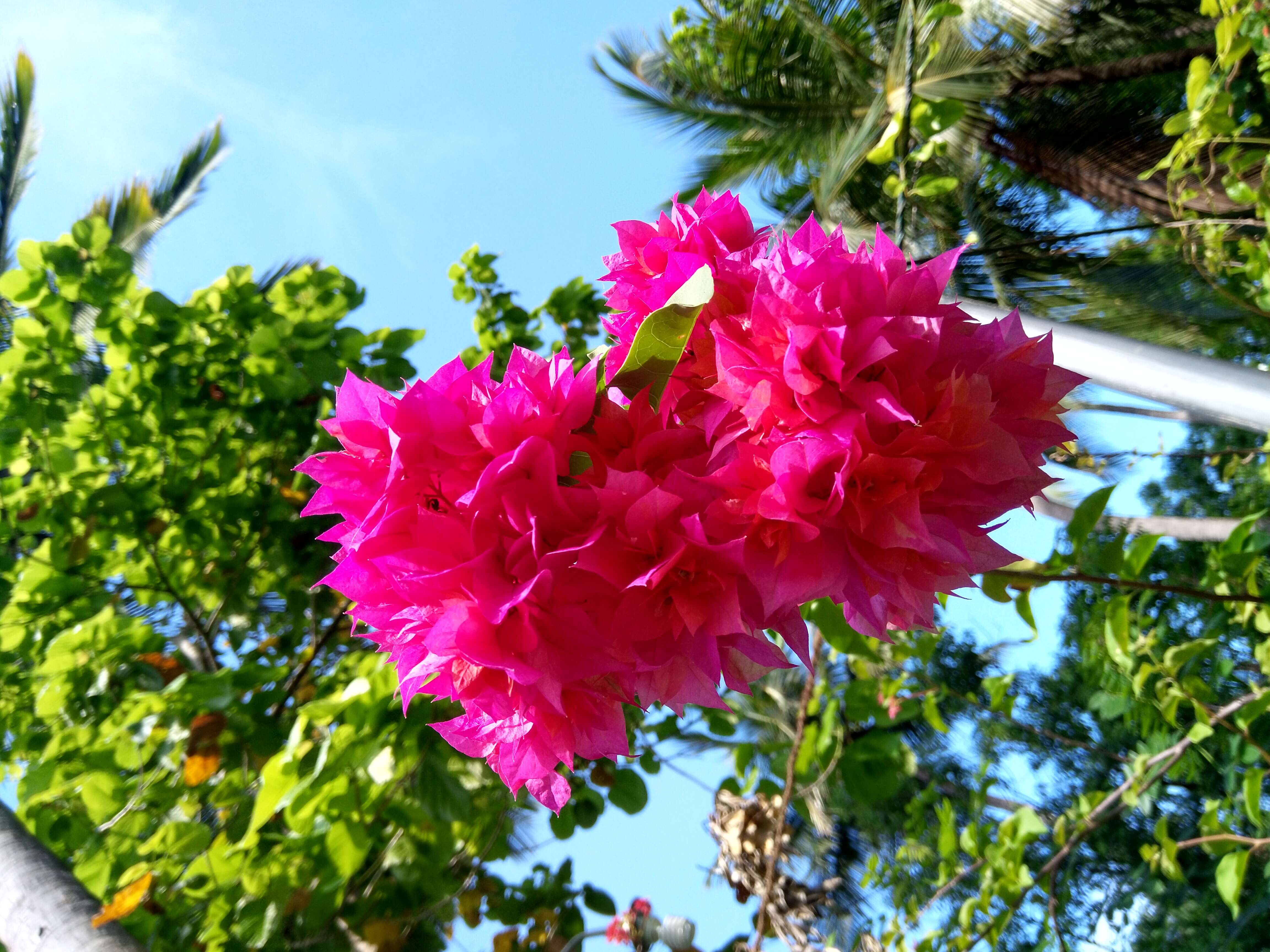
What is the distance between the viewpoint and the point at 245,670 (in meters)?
1.32

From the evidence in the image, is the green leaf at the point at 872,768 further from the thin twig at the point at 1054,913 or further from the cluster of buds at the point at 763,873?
the thin twig at the point at 1054,913

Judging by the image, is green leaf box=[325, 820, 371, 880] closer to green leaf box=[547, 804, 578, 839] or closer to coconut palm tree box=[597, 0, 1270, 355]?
green leaf box=[547, 804, 578, 839]

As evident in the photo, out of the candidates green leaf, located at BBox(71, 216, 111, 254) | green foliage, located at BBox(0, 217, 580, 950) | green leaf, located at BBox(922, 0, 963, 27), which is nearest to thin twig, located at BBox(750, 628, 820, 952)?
green foliage, located at BBox(0, 217, 580, 950)

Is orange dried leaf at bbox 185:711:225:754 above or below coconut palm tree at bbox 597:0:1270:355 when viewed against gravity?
below

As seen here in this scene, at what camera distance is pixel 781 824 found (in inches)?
47.1

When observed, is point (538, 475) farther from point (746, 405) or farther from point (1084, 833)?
point (1084, 833)

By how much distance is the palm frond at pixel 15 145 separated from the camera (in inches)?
251

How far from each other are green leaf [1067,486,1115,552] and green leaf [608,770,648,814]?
718mm

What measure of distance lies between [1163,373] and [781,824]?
2.51 feet

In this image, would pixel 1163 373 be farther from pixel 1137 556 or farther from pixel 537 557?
pixel 537 557

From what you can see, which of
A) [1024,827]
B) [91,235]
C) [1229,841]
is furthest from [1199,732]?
[91,235]

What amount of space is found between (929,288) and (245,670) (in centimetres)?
124

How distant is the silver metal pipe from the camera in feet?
2.55

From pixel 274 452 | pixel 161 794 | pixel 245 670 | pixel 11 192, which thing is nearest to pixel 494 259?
pixel 274 452
